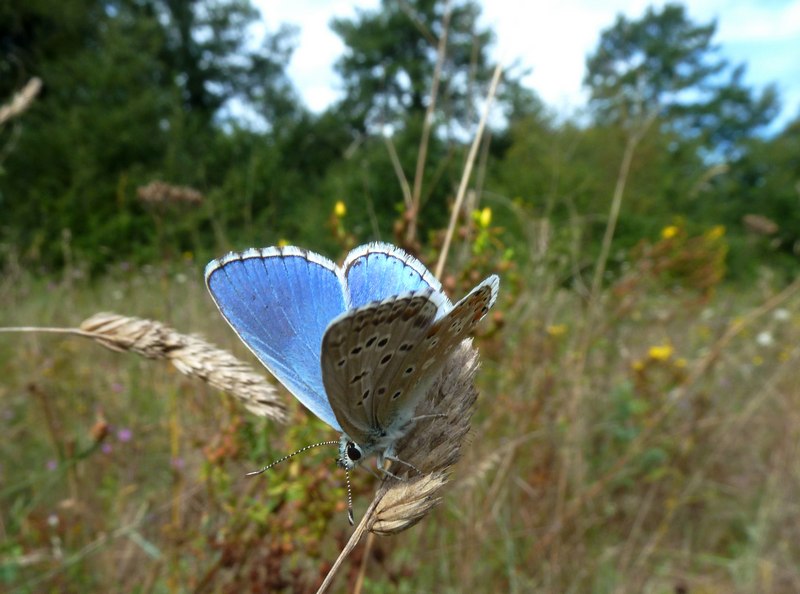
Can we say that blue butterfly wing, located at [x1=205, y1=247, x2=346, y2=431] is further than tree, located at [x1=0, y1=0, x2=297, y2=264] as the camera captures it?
No

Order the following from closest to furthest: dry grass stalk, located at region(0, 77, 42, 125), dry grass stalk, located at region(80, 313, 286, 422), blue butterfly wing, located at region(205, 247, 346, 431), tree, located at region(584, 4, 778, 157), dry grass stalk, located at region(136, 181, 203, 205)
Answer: dry grass stalk, located at region(80, 313, 286, 422) < blue butterfly wing, located at region(205, 247, 346, 431) < dry grass stalk, located at region(0, 77, 42, 125) < dry grass stalk, located at region(136, 181, 203, 205) < tree, located at region(584, 4, 778, 157)

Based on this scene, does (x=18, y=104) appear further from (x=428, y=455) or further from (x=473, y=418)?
(x=473, y=418)

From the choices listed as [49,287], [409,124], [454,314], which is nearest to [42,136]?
[49,287]

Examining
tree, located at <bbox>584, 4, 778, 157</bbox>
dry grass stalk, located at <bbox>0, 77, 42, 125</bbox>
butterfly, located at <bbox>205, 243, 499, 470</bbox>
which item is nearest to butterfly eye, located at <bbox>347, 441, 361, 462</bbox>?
butterfly, located at <bbox>205, 243, 499, 470</bbox>

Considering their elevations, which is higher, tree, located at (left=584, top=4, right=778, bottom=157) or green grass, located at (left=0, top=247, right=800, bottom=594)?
tree, located at (left=584, top=4, right=778, bottom=157)

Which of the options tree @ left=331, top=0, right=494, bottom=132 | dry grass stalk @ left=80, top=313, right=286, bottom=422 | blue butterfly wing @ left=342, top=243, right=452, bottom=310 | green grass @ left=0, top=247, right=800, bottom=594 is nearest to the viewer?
dry grass stalk @ left=80, top=313, right=286, bottom=422

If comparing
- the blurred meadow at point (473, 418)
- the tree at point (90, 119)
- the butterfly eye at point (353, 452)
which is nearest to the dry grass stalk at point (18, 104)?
the blurred meadow at point (473, 418)

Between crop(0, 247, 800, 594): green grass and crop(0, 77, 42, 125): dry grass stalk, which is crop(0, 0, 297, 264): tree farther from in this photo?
crop(0, 77, 42, 125): dry grass stalk

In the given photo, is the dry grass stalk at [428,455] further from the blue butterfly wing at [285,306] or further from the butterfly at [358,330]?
the blue butterfly wing at [285,306]
